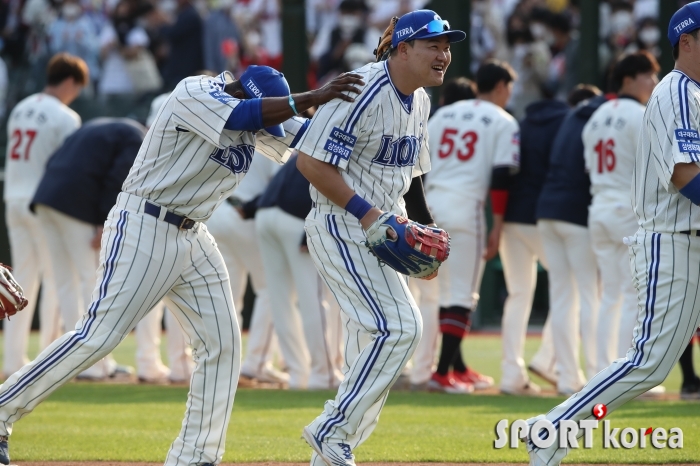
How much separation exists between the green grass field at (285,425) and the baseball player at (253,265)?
584mm

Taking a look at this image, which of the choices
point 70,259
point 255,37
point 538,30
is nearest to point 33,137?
point 70,259

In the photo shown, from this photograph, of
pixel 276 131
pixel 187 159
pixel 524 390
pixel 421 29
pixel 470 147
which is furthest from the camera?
pixel 524 390

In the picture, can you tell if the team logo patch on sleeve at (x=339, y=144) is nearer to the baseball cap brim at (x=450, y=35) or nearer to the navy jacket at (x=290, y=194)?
the baseball cap brim at (x=450, y=35)

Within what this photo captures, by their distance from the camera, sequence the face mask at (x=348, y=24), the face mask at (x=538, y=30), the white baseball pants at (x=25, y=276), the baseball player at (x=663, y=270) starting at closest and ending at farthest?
the baseball player at (x=663, y=270), the white baseball pants at (x=25, y=276), the face mask at (x=538, y=30), the face mask at (x=348, y=24)

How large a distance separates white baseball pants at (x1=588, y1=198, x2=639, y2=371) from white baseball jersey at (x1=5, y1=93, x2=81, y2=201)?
14.2ft

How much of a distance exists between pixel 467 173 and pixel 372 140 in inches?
143

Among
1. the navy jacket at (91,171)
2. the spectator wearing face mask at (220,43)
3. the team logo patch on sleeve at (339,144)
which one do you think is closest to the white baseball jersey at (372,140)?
the team logo patch on sleeve at (339,144)

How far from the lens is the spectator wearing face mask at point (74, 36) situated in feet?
47.8

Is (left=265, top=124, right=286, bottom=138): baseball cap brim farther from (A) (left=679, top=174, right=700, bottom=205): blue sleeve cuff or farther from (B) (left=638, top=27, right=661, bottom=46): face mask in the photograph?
(B) (left=638, top=27, right=661, bottom=46): face mask

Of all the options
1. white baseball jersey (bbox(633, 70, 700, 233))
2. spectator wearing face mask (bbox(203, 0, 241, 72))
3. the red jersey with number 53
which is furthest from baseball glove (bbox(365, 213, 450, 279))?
spectator wearing face mask (bbox(203, 0, 241, 72))

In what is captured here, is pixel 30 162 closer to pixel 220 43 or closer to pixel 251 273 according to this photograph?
pixel 251 273

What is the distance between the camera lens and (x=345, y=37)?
574 inches

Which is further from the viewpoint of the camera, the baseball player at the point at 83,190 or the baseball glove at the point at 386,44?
the baseball player at the point at 83,190

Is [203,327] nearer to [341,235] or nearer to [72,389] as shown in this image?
[341,235]
